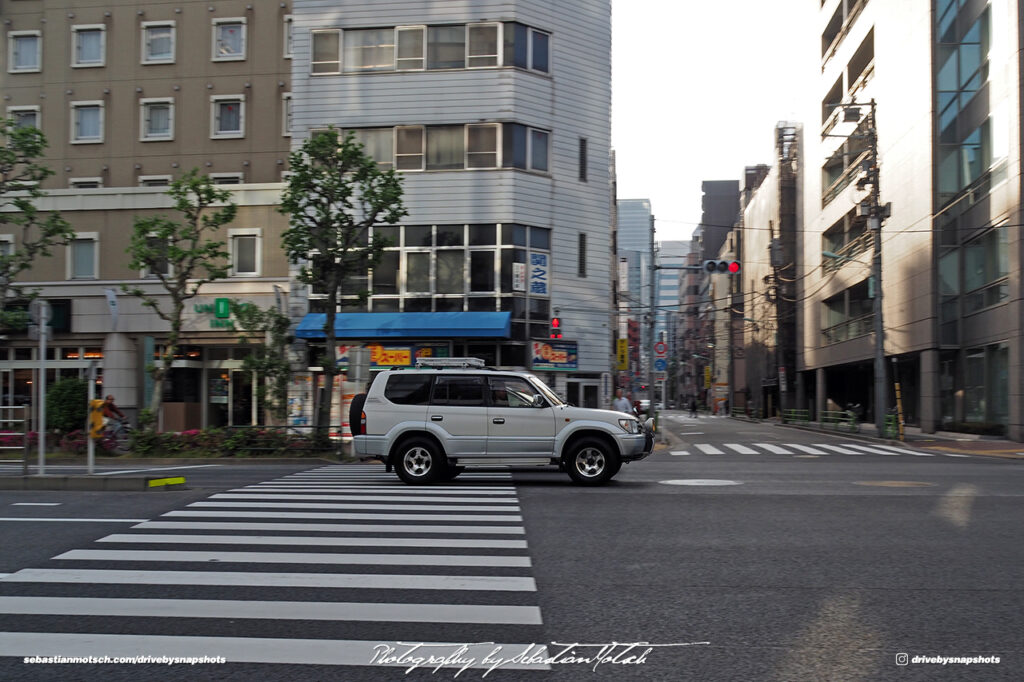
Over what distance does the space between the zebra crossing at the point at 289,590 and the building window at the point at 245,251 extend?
22.2m

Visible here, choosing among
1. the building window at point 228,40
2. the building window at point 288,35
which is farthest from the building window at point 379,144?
the building window at point 228,40

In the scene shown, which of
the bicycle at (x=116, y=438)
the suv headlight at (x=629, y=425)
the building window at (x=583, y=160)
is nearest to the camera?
the suv headlight at (x=629, y=425)

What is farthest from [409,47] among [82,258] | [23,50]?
[23,50]

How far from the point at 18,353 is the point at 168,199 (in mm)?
8514

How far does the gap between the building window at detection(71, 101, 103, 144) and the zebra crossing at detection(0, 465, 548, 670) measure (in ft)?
95.5

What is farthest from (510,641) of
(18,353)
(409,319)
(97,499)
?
(18,353)

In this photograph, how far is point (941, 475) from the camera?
1688 centimetres

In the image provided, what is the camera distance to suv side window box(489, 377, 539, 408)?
A: 1494cm

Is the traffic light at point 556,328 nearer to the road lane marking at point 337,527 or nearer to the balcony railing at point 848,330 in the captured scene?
the balcony railing at point 848,330

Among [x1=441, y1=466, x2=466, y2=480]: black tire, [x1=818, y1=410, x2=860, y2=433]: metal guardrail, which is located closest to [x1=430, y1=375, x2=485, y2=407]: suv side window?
[x1=441, y1=466, x2=466, y2=480]: black tire

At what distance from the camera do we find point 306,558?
832cm

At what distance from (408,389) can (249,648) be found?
9578 millimetres

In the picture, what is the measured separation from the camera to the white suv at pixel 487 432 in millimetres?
14734

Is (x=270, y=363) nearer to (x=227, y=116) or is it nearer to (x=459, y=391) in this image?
(x=459, y=391)
